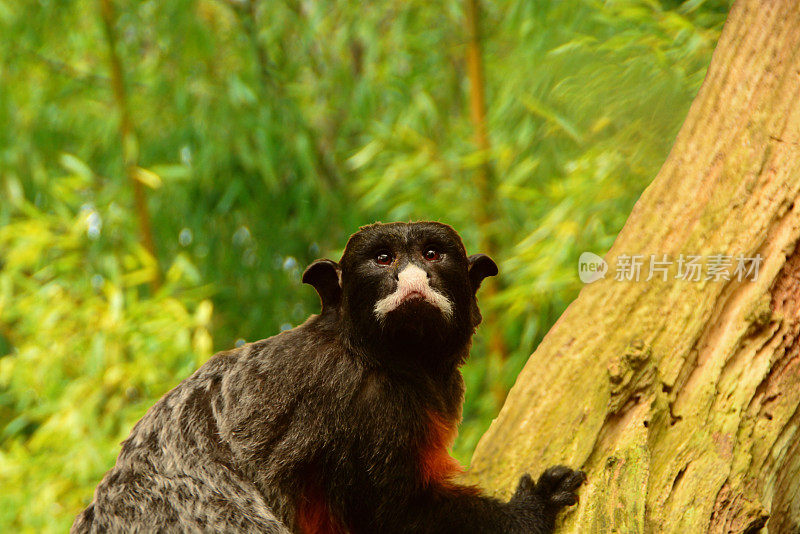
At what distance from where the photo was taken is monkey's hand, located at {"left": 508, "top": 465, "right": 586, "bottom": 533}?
6.77 feet

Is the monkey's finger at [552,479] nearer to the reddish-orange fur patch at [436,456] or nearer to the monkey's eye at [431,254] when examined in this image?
the reddish-orange fur patch at [436,456]

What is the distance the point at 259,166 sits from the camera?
4.49m

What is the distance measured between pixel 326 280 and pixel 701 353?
1143mm

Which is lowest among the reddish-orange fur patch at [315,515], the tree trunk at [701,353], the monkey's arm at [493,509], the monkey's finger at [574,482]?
the reddish-orange fur patch at [315,515]

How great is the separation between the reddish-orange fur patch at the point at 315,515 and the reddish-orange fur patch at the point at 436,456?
1.03ft

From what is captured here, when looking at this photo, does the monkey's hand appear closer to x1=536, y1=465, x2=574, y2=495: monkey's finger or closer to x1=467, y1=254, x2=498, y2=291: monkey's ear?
x1=536, y1=465, x2=574, y2=495: monkey's finger

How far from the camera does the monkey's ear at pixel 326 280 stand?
2330mm

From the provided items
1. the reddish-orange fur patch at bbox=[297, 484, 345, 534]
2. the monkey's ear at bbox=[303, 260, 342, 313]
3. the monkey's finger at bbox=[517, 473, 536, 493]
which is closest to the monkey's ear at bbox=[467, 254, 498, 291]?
the monkey's ear at bbox=[303, 260, 342, 313]

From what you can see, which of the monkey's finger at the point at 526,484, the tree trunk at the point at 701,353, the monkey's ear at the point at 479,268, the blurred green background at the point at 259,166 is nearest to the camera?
the tree trunk at the point at 701,353

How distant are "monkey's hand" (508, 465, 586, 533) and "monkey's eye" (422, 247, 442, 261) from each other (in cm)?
69

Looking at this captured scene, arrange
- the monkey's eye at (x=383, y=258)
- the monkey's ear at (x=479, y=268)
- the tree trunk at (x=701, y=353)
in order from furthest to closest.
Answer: the monkey's ear at (x=479, y=268), the monkey's eye at (x=383, y=258), the tree trunk at (x=701, y=353)

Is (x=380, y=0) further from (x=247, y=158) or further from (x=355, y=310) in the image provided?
(x=355, y=310)

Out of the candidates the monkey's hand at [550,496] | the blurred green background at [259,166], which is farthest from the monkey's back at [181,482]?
the blurred green background at [259,166]

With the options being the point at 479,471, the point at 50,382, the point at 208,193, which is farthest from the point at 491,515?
the point at 208,193
